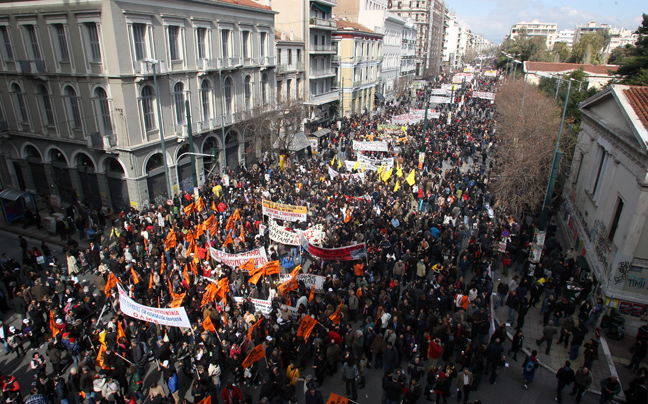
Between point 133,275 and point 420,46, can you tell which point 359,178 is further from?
point 420,46

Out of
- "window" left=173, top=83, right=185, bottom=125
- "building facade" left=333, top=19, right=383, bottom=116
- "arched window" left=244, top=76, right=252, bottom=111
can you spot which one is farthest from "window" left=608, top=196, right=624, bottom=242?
"building facade" left=333, top=19, right=383, bottom=116

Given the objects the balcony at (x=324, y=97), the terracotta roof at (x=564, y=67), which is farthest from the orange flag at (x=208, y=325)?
the terracotta roof at (x=564, y=67)

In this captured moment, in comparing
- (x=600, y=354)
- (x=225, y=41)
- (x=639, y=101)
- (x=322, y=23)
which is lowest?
(x=600, y=354)

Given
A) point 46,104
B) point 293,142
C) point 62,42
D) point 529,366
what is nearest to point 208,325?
point 529,366

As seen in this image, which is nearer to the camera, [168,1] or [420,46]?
[168,1]

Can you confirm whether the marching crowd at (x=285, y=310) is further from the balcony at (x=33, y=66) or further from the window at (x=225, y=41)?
the window at (x=225, y=41)

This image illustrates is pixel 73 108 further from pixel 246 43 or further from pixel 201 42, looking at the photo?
pixel 246 43

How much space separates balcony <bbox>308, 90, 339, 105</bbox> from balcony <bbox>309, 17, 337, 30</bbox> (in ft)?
23.5

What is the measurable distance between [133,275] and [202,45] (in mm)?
18811

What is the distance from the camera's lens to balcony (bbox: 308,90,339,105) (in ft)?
146

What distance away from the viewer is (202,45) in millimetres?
27766

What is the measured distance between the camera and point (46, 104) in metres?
24.9

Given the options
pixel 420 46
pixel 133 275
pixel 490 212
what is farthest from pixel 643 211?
pixel 420 46

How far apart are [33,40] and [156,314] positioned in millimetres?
21138
